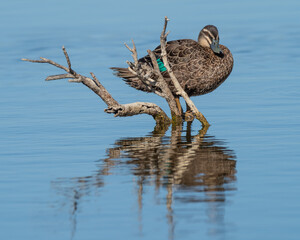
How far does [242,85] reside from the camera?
1698cm

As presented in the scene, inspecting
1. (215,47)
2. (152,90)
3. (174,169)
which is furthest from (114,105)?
Result: (174,169)

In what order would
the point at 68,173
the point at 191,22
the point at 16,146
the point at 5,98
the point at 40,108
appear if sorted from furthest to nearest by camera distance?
1. the point at 191,22
2. the point at 5,98
3. the point at 40,108
4. the point at 16,146
5. the point at 68,173

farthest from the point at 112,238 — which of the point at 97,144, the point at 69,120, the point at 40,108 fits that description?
the point at 40,108

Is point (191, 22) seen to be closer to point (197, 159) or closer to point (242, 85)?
point (242, 85)

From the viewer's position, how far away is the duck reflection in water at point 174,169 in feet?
27.3

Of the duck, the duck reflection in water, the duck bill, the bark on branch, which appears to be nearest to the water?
the duck reflection in water

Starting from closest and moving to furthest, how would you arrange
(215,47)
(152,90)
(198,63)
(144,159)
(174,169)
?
(174,169)
(144,159)
(152,90)
(198,63)
(215,47)

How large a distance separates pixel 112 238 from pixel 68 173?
2.65 m

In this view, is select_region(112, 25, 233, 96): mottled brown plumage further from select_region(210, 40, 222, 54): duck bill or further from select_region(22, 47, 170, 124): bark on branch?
select_region(22, 47, 170, 124): bark on branch

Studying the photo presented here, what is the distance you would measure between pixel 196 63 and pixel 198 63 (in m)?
0.03

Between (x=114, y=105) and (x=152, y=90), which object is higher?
(x=152, y=90)

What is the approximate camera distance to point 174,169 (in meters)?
9.68

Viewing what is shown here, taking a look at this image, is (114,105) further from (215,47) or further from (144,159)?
(144,159)

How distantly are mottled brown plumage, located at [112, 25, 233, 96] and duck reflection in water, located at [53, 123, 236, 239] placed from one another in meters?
1.68
